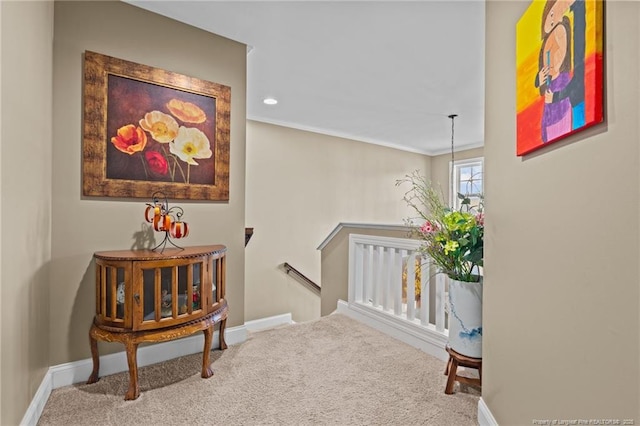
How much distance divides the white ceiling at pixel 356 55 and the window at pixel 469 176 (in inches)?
69.6

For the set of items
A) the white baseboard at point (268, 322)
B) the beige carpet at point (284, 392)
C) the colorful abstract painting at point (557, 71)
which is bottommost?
the white baseboard at point (268, 322)

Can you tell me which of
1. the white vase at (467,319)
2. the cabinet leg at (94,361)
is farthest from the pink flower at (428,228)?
the cabinet leg at (94,361)

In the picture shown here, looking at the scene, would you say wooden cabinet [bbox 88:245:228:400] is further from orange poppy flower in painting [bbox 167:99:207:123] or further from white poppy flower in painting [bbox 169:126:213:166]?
orange poppy flower in painting [bbox 167:99:207:123]

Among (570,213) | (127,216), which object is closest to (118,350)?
(127,216)

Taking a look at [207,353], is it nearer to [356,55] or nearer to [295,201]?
[356,55]

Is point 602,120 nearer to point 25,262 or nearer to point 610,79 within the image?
point 610,79

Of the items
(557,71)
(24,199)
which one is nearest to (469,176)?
(557,71)

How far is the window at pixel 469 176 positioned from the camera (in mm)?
6066

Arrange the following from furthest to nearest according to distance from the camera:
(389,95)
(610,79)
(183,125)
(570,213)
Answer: (389,95) < (183,125) < (570,213) < (610,79)

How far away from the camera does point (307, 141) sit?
16.1ft

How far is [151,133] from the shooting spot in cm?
216

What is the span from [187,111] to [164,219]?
0.85 m

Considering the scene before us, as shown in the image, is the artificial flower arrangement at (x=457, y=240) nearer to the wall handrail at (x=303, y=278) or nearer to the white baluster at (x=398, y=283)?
the white baluster at (x=398, y=283)

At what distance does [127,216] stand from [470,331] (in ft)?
7.31
